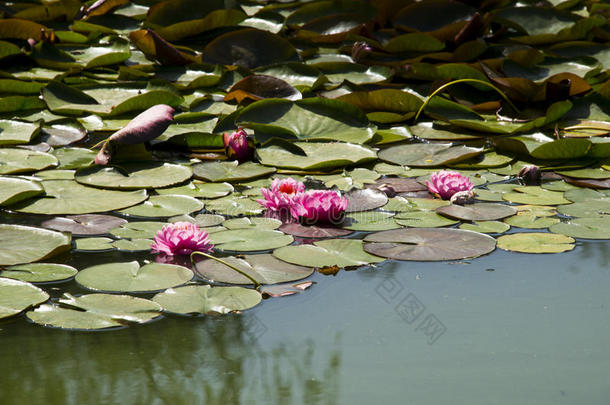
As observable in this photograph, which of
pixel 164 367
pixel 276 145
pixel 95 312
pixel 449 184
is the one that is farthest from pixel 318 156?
pixel 164 367

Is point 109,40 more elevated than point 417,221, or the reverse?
point 109,40

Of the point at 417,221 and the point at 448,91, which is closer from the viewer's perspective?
the point at 417,221

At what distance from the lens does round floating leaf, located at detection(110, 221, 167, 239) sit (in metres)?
2.35

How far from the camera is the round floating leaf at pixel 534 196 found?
267 cm

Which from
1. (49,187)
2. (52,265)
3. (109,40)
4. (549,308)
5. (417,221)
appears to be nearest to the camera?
(549,308)

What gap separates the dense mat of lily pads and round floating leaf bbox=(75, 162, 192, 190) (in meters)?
0.01

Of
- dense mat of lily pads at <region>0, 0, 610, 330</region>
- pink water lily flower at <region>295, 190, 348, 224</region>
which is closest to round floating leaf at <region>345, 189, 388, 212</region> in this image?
dense mat of lily pads at <region>0, 0, 610, 330</region>

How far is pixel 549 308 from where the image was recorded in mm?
1858

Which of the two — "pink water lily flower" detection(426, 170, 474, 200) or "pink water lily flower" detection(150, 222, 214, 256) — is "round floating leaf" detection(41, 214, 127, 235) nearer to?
"pink water lily flower" detection(150, 222, 214, 256)

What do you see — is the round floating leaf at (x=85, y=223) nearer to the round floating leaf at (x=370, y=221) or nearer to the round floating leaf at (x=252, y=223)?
the round floating leaf at (x=252, y=223)

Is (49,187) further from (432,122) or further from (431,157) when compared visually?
(432,122)

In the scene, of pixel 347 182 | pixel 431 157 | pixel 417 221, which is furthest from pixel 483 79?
pixel 417 221

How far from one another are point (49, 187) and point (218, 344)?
1372 mm

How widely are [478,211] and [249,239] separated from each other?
0.83m
